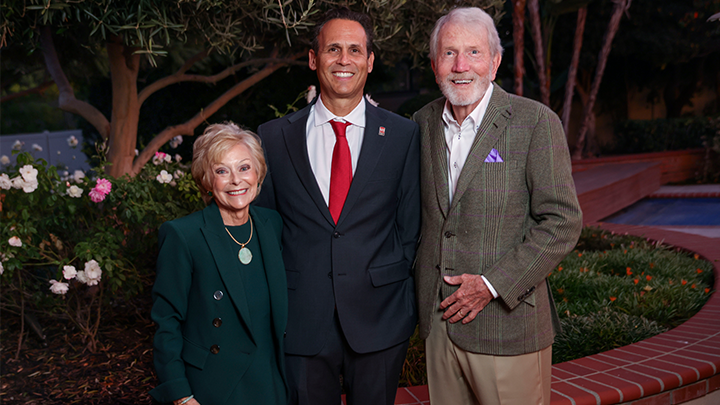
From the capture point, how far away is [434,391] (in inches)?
85.6

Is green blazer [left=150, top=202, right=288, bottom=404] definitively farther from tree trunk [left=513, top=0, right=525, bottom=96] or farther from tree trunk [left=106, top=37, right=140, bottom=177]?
tree trunk [left=513, top=0, right=525, bottom=96]

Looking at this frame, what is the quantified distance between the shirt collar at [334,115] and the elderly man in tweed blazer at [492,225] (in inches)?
14.8

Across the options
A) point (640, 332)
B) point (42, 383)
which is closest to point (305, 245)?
point (42, 383)

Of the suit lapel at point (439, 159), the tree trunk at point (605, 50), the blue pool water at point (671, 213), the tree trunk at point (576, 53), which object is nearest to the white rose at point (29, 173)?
the suit lapel at point (439, 159)

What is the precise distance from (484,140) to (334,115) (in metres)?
0.65

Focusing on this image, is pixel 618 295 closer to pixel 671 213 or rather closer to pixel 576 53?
pixel 671 213

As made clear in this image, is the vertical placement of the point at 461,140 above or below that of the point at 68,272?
above

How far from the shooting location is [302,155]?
7.18 feet

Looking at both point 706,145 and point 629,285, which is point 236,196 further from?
point 706,145

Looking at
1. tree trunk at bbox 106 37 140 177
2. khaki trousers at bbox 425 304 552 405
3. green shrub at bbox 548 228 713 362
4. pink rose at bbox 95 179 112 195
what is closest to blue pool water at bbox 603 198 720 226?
green shrub at bbox 548 228 713 362

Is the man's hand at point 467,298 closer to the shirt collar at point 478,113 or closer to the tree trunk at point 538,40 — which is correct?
the shirt collar at point 478,113

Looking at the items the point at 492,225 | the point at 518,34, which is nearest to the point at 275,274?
the point at 492,225

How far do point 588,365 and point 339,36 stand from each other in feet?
7.57

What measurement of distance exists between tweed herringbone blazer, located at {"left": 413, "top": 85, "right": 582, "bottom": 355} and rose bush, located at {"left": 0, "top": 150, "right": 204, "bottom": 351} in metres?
2.23
